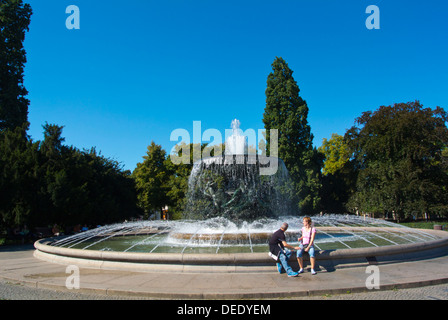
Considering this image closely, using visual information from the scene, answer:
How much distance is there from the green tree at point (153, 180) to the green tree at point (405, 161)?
26141 millimetres

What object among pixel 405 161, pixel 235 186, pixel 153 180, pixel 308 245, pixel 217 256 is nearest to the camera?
pixel 308 245

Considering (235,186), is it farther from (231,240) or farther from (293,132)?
(293,132)

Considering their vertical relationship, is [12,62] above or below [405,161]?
above

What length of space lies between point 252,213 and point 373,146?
1007 inches

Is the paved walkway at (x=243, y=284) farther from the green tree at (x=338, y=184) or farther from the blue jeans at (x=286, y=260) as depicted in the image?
the green tree at (x=338, y=184)

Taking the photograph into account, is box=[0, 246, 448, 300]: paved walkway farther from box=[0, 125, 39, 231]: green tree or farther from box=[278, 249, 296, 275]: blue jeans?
box=[0, 125, 39, 231]: green tree

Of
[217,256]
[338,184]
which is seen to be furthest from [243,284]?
[338,184]

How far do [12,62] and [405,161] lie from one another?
4081 centimetres

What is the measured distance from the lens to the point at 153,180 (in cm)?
4534

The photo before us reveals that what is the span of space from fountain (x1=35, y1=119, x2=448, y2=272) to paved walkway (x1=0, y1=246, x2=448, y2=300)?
0.35 meters

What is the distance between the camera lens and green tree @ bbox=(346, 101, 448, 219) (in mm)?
32094

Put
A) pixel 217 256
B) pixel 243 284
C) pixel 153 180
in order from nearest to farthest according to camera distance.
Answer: pixel 243 284 → pixel 217 256 → pixel 153 180
